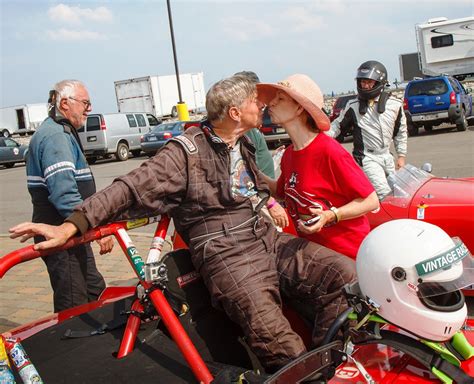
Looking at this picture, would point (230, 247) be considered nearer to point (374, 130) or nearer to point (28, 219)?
point (374, 130)

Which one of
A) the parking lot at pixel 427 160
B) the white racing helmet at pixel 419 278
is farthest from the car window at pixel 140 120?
the white racing helmet at pixel 419 278

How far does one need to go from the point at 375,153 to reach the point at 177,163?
351cm

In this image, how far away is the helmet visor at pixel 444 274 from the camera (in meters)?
1.77

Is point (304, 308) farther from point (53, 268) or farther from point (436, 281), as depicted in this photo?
point (53, 268)

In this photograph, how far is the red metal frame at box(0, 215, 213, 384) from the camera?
6.34 ft

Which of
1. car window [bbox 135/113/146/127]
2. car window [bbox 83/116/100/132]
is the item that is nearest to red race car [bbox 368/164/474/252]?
car window [bbox 83/116/100/132]

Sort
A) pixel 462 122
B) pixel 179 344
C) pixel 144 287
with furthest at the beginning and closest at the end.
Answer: pixel 462 122, pixel 144 287, pixel 179 344

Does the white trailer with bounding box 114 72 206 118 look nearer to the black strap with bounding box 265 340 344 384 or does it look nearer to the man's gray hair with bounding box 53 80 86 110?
the man's gray hair with bounding box 53 80 86 110

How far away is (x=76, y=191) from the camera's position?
3.52 metres

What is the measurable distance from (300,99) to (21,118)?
150ft

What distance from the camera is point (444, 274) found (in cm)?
179

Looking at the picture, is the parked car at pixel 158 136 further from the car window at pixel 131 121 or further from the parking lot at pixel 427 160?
the parking lot at pixel 427 160

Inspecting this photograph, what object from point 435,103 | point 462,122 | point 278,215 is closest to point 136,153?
point 435,103

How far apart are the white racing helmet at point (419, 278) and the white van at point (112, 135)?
800 inches
